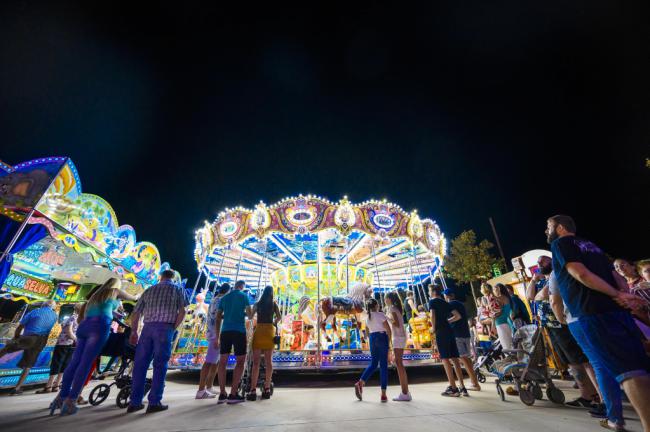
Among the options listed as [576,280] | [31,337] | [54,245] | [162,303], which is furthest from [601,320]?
[54,245]

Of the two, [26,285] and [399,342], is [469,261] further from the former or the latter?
[26,285]

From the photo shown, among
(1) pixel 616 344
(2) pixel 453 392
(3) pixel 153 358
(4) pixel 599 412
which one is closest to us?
(1) pixel 616 344

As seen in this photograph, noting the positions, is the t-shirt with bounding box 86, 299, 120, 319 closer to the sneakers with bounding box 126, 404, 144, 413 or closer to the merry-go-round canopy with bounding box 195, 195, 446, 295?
the sneakers with bounding box 126, 404, 144, 413

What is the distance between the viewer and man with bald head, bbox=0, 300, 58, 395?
534cm

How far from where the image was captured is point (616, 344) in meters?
1.81

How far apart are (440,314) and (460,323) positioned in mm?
1008

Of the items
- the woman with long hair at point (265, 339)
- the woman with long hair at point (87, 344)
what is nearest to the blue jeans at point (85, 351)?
the woman with long hair at point (87, 344)

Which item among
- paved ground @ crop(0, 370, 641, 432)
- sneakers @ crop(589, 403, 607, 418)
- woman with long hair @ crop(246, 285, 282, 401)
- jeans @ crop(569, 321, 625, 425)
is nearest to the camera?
jeans @ crop(569, 321, 625, 425)

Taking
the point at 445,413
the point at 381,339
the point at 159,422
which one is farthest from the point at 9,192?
the point at 445,413

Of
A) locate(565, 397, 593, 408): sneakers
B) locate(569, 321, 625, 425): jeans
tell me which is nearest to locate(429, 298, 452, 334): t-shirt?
locate(565, 397, 593, 408): sneakers

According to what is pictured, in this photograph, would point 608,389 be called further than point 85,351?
No

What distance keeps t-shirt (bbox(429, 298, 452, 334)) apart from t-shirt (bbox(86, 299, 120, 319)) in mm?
4614

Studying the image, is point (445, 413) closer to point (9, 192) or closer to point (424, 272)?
point (9, 192)

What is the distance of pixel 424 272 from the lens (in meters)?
14.0
